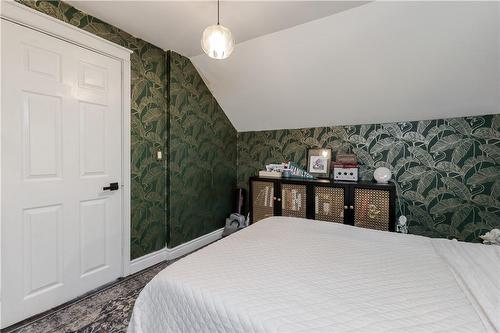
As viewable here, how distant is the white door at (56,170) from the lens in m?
1.62

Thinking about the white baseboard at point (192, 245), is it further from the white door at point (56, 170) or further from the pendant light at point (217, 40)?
the pendant light at point (217, 40)

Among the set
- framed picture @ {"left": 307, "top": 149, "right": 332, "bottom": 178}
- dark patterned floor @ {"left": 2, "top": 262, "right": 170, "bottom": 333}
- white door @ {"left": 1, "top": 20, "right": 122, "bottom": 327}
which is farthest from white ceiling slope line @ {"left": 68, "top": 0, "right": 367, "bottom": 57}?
dark patterned floor @ {"left": 2, "top": 262, "right": 170, "bottom": 333}

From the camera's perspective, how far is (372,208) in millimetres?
2602

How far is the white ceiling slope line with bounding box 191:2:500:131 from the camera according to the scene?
186 cm

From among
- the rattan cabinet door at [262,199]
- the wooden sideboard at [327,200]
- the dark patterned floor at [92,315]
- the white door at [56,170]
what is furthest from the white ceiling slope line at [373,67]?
the dark patterned floor at [92,315]

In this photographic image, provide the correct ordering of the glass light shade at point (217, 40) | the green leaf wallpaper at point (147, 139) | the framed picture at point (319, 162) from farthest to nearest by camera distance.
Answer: the framed picture at point (319, 162), the green leaf wallpaper at point (147, 139), the glass light shade at point (217, 40)

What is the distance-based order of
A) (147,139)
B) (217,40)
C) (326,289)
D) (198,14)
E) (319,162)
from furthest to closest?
(319,162)
(147,139)
(198,14)
(217,40)
(326,289)

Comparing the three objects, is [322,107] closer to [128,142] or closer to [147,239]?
[128,142]

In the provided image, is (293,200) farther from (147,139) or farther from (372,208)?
(147,139)

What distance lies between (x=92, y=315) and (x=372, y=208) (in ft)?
8.86

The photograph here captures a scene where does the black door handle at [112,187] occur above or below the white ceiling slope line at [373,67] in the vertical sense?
below

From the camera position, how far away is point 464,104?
2371 millimetres

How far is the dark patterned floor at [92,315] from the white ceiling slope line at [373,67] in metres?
2.48

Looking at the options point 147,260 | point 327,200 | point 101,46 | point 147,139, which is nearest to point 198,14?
point 101,46
